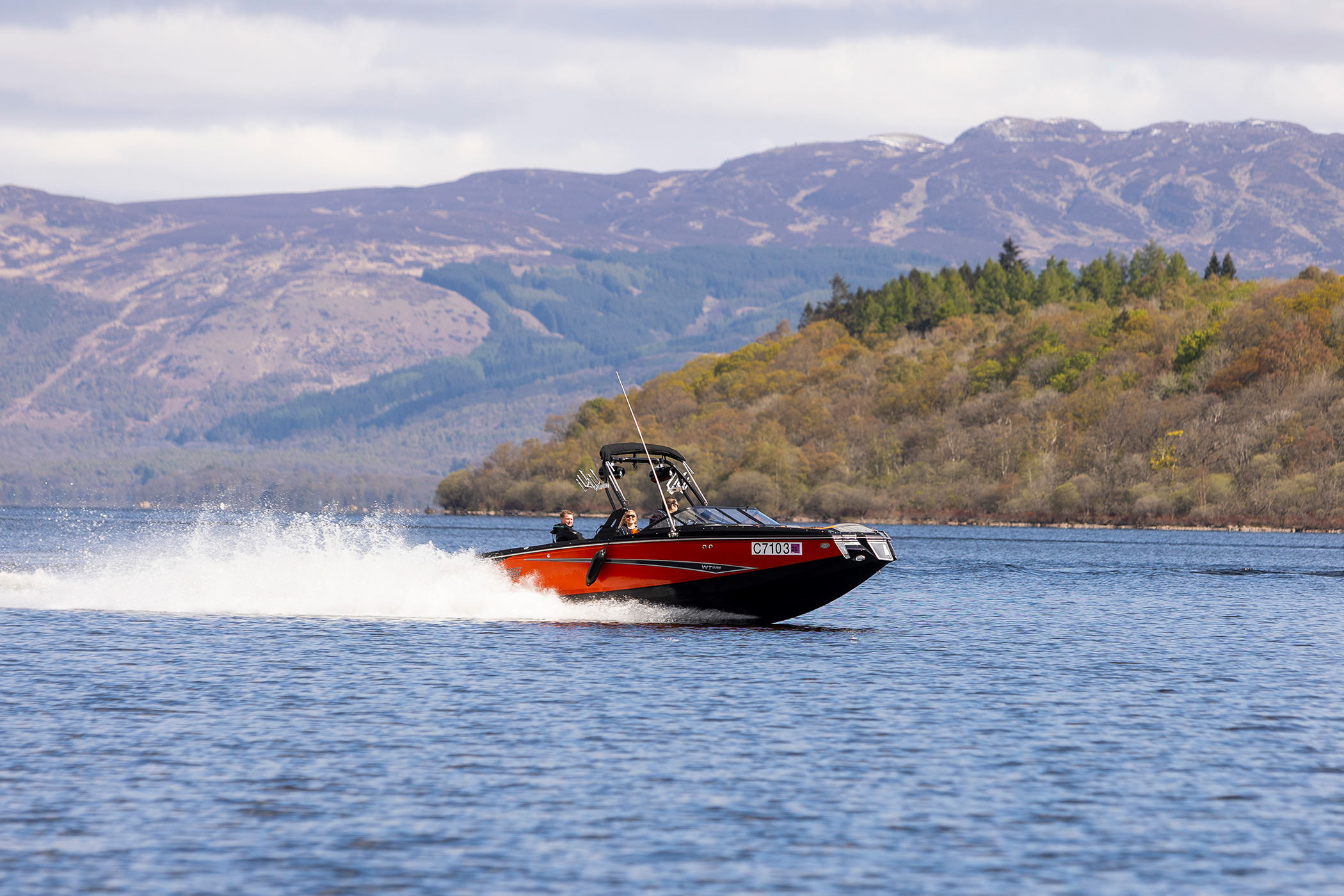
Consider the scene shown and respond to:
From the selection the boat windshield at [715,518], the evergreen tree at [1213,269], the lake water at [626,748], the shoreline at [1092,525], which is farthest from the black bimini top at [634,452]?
the evergreen tree at [1213,269]

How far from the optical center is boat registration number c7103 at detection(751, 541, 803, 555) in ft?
96.0

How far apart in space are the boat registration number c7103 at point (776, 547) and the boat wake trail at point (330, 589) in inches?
105

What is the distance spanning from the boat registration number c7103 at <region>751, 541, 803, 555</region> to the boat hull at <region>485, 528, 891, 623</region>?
0.04 ft

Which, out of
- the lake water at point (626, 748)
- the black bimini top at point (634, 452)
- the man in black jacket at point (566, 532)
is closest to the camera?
the lake water at point (626, 748)

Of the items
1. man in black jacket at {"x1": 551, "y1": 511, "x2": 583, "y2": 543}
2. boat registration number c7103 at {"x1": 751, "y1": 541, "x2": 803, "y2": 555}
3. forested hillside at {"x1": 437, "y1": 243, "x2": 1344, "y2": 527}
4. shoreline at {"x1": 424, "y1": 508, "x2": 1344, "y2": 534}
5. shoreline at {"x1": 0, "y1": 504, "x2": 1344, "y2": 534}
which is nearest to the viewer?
boat registration number c7103 at {"x1": 751, "y1": 541, "x2": 803, "y2": 555}

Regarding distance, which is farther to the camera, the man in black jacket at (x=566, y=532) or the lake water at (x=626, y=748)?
the man in black jacket at (x=566, y=532)

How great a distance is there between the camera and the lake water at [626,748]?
13602 mm

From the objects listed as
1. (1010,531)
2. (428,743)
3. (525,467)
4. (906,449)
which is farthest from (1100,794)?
(525,467)

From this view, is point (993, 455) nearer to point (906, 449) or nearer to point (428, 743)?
point (906, 449)

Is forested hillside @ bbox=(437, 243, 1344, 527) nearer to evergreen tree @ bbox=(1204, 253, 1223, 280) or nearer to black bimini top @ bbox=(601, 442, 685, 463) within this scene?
evergreen tree @ bbox=(1204, 253, 1223, 280)

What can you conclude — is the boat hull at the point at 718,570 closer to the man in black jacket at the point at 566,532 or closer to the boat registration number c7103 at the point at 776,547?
the boat registration number c7103 at the point at 776,547

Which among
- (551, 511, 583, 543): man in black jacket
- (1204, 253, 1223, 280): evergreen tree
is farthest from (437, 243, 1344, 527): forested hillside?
(551, 511, 583, 543): man in black jacket

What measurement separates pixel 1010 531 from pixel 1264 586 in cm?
6420

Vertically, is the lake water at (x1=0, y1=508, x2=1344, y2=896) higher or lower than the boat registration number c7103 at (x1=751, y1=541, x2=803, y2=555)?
lower
